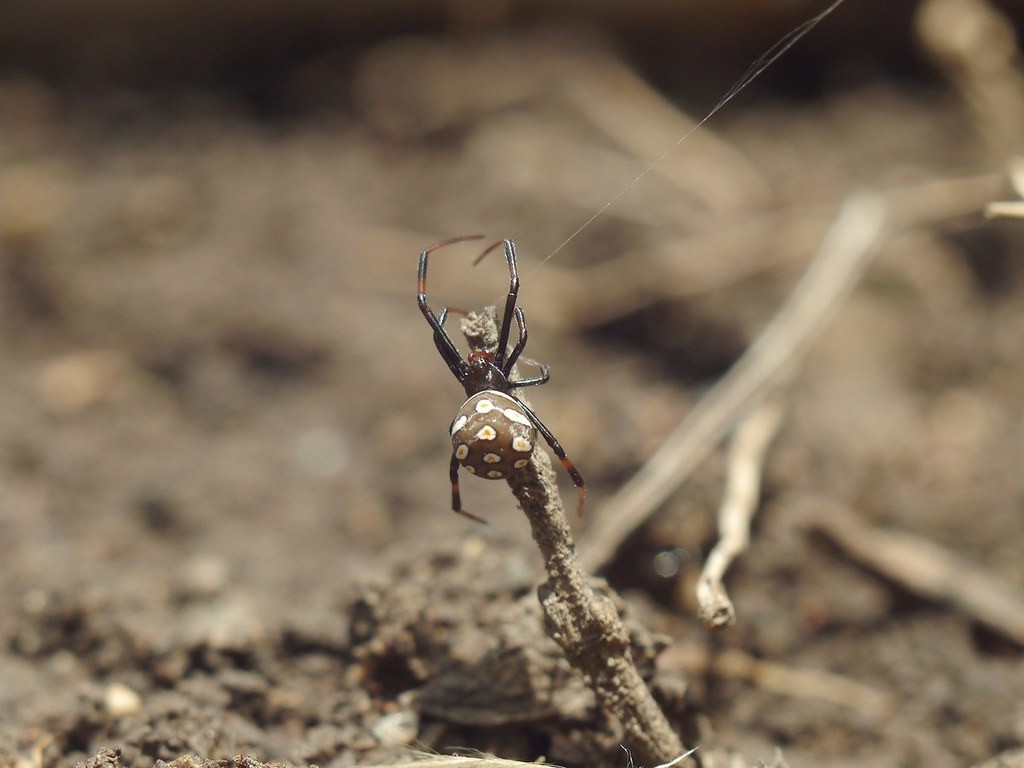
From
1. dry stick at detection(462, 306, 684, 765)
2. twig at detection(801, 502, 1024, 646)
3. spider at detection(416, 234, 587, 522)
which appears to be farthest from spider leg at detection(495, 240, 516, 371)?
twig at detection(801, 502, 1024, 646)

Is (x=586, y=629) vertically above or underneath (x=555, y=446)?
underneath

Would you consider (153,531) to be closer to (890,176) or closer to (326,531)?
(326,531)

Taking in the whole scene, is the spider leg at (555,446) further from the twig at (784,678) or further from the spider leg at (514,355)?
the twig at (784,678)

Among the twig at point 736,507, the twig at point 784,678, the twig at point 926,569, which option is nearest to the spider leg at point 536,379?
the twig at point 736,507

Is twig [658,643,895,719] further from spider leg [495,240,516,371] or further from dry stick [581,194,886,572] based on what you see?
spider leg [495,240,516,371]

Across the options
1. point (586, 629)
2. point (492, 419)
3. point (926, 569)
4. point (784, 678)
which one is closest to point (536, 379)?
point (492, 419)

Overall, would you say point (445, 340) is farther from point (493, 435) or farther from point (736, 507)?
point (736, 507)

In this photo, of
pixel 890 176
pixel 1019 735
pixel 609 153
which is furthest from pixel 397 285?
pixel 1019 735
